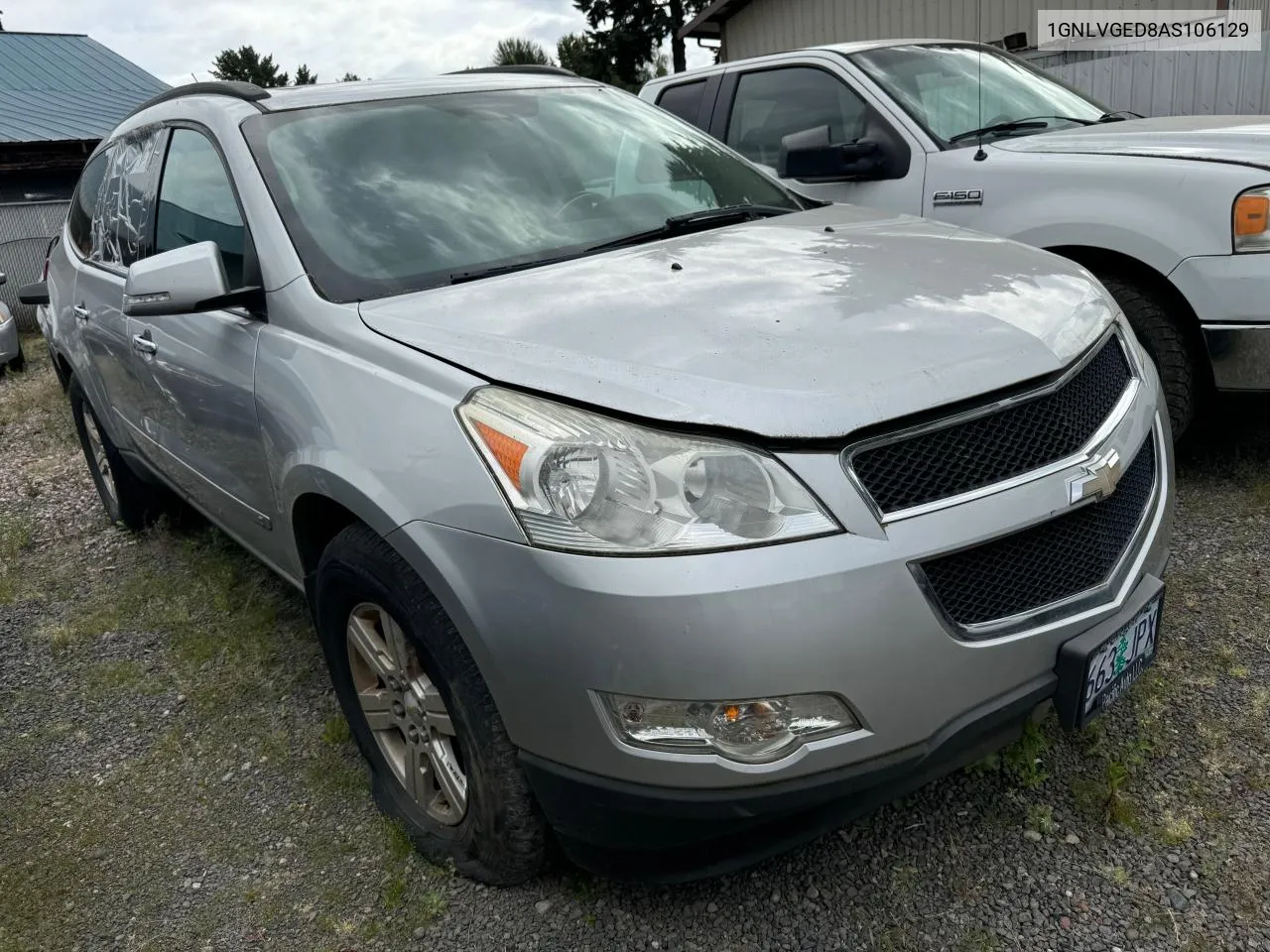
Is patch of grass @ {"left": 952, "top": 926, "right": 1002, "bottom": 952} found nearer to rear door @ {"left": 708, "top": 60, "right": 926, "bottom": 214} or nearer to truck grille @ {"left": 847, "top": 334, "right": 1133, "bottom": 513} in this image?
truck grille @ {"left": 847, "top": 334, "right": 1133, "bottom": 513}

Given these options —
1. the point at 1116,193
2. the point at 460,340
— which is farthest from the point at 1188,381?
the point at 460,340

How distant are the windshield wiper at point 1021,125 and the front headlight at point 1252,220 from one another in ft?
4.18

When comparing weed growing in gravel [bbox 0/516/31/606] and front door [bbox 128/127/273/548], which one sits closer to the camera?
front door [bbox 128/127/273/548]

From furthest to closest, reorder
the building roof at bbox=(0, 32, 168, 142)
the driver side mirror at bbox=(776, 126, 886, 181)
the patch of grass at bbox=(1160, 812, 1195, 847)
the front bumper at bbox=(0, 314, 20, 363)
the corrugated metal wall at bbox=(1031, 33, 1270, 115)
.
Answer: the building roof at bbox=(0, 32, 168, 142) → the front bumper at bbox=(0, 314, 20, 363) → the corrugated metal wall at bbox=(1031, 33, 1270, 115) → the driver side mirror at bbox=(776, 126, 886, 181) → the patch of grass at bbox=(1160, 812, 1195, 847)

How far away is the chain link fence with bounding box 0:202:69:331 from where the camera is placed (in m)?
16.5

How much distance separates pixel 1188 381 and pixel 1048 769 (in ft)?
6.43

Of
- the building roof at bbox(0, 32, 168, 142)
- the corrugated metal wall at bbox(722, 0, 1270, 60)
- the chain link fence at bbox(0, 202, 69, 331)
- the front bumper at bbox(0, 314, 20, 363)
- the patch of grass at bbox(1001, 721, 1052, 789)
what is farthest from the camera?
the building roof at bbox(0, 32, 168, 142)

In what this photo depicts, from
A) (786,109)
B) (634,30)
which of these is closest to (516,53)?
(634,30)

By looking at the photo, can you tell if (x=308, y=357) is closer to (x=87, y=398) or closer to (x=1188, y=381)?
(x=87, y=398)

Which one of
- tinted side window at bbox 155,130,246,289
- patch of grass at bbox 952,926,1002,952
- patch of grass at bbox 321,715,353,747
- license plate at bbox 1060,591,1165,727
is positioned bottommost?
patch of grass at bbox 321,715,353,747

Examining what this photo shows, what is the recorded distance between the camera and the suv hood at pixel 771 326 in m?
1.81

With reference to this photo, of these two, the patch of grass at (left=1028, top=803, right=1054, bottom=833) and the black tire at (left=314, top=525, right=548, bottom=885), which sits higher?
the black tire at (left=314, top=525, right=548, bottom=885)

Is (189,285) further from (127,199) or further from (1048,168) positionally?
(1048,168)

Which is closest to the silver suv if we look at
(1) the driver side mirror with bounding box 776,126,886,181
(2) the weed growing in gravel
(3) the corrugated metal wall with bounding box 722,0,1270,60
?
(1) the driver side mirror with bounding box 776,126,886,181
